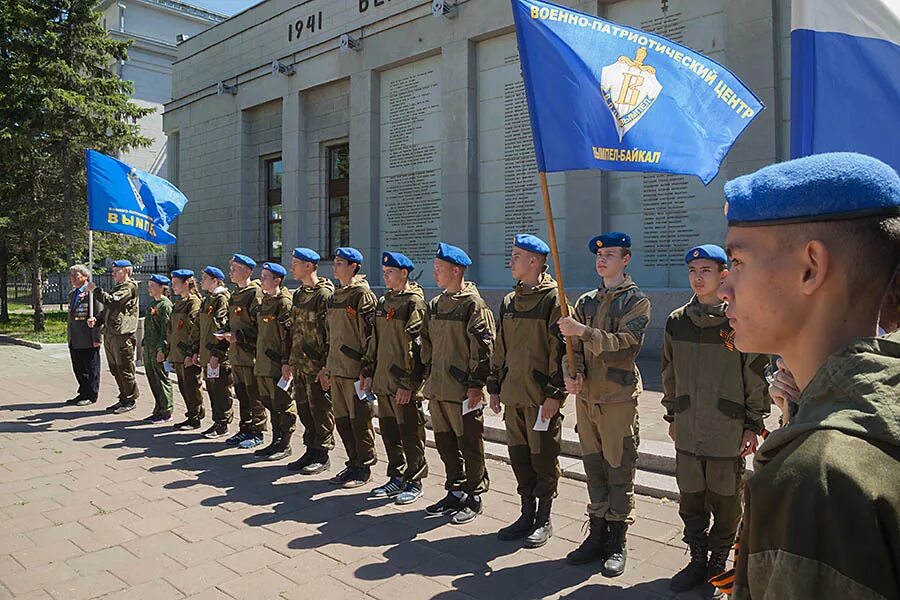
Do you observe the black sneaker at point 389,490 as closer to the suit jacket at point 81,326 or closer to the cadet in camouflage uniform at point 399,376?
the cadet in camouflage uniform at point 399,376

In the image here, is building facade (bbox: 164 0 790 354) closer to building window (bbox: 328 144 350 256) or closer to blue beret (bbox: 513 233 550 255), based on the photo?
building window (bbox: 328 144 350 256)

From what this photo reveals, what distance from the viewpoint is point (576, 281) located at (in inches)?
535

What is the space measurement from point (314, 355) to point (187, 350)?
2845 mm

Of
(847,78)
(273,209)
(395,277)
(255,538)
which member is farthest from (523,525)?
(273,209)

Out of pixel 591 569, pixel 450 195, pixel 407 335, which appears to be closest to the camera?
pixel 591 569

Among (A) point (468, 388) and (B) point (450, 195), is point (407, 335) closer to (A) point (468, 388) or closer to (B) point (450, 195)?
(A) point (468, 388)

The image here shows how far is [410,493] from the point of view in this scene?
19.2 feet

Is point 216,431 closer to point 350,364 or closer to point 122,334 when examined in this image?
point 122,334

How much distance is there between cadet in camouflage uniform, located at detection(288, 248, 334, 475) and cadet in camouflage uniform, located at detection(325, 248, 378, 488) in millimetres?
250

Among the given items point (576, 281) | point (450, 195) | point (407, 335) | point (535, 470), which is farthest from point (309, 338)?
point (450, 195)

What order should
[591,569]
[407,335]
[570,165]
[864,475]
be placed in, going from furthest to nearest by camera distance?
[407,335] → [591,569] → [570,165] → [864,475]

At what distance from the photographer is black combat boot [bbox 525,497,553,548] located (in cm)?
475

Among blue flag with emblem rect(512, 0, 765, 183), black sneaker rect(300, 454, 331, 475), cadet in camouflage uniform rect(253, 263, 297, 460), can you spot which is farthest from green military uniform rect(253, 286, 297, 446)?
blue flag with emblem rect(512, 0, 765, 183)

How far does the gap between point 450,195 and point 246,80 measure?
10.2 m
